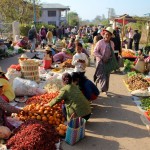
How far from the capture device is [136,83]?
9.89 metres

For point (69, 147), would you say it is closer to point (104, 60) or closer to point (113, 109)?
point (113, 109)

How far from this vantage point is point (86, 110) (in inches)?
241

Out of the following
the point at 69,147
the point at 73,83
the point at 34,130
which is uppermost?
the point at 73,83

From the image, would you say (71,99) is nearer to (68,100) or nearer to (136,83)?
(68,100)

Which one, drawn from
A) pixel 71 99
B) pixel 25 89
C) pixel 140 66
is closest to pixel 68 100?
pixel 71 99

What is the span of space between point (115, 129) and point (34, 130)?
6.52 feet

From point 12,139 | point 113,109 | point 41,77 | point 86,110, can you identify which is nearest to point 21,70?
point 41,77

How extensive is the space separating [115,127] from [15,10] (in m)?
34.2

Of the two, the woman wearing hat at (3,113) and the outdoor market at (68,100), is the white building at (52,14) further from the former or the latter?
the woman wearing hat at (3,113)

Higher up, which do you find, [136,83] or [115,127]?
[136,83]

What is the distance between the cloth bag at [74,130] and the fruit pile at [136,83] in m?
4.51

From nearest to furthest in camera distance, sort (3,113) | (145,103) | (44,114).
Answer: (3,113)
(44,114)
(145,103)

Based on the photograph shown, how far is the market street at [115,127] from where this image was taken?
5535 millimetres

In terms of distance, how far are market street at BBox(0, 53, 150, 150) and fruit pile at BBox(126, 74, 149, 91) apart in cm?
78
